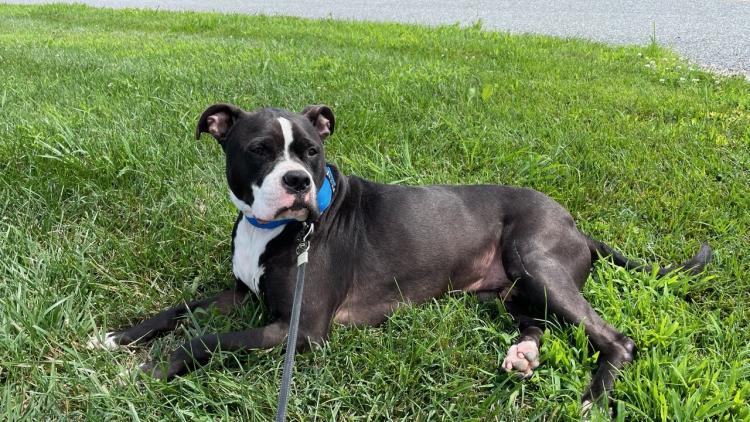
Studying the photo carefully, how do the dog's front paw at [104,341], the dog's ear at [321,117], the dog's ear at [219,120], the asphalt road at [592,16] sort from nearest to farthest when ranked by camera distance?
the dog's front paw at [104,341]
the dog's ear at [219,120]
the dog's ear at [321,117]
the asphalt road at [592,16]

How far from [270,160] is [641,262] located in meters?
2.09

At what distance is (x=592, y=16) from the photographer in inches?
433

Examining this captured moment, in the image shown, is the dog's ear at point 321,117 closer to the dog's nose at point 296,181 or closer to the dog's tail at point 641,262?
the dog's nose at point 296,181

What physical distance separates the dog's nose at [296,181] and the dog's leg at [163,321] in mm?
750

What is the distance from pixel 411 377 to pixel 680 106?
4.12m

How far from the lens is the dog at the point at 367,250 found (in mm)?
2633

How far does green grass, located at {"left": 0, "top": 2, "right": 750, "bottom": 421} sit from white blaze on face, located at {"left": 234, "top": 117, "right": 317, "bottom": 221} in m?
0.59

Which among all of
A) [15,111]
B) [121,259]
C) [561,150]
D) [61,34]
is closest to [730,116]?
[561,150]

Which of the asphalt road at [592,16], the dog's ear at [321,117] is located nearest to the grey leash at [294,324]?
the dog's ear at [321,117]

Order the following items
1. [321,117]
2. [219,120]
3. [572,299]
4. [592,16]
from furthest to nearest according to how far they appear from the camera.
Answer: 1. [592,16]
2. [321,117]
3. [219,120]
4. [572,299]

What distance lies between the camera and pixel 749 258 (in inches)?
132

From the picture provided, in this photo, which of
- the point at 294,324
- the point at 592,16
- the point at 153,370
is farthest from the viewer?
the point at 592,16

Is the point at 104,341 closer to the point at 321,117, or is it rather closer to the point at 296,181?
the point at 296,181

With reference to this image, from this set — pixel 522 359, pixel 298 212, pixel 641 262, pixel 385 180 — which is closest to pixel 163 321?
pixel 298 212
